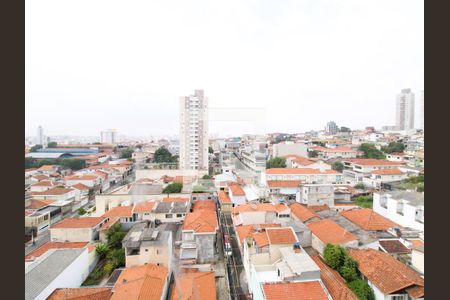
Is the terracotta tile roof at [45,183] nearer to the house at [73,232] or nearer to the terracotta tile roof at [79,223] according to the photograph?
the terracotta tile roof at [79,223]

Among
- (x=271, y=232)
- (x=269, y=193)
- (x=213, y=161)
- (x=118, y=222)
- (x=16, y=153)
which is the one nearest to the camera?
(x=16, y=153)

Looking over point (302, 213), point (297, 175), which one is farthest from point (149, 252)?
point (297, 175)

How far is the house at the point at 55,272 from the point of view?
3.34 meters

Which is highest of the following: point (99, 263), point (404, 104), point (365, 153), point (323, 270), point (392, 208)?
point (404, 104)

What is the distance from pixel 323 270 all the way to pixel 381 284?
77 cm

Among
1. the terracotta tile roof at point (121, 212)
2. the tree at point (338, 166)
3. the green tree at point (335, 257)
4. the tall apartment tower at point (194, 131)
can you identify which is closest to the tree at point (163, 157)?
the tall apartment tower at point (194, 131)

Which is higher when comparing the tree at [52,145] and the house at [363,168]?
the tree at [52,145]

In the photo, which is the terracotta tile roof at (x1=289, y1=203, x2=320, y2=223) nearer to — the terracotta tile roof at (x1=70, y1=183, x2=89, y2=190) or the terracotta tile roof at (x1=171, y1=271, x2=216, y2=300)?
the terracotta tile roof at (x1=171, y1=271, x2=216, y2=300)

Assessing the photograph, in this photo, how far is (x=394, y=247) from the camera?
179 inches

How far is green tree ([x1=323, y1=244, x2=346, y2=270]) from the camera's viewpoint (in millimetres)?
3932

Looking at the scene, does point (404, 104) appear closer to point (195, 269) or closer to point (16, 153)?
point (195, 269)

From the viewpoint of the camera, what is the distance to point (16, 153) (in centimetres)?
111

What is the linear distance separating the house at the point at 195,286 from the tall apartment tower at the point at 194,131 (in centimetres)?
692

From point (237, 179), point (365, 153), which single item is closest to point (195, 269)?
point (237, 179)
